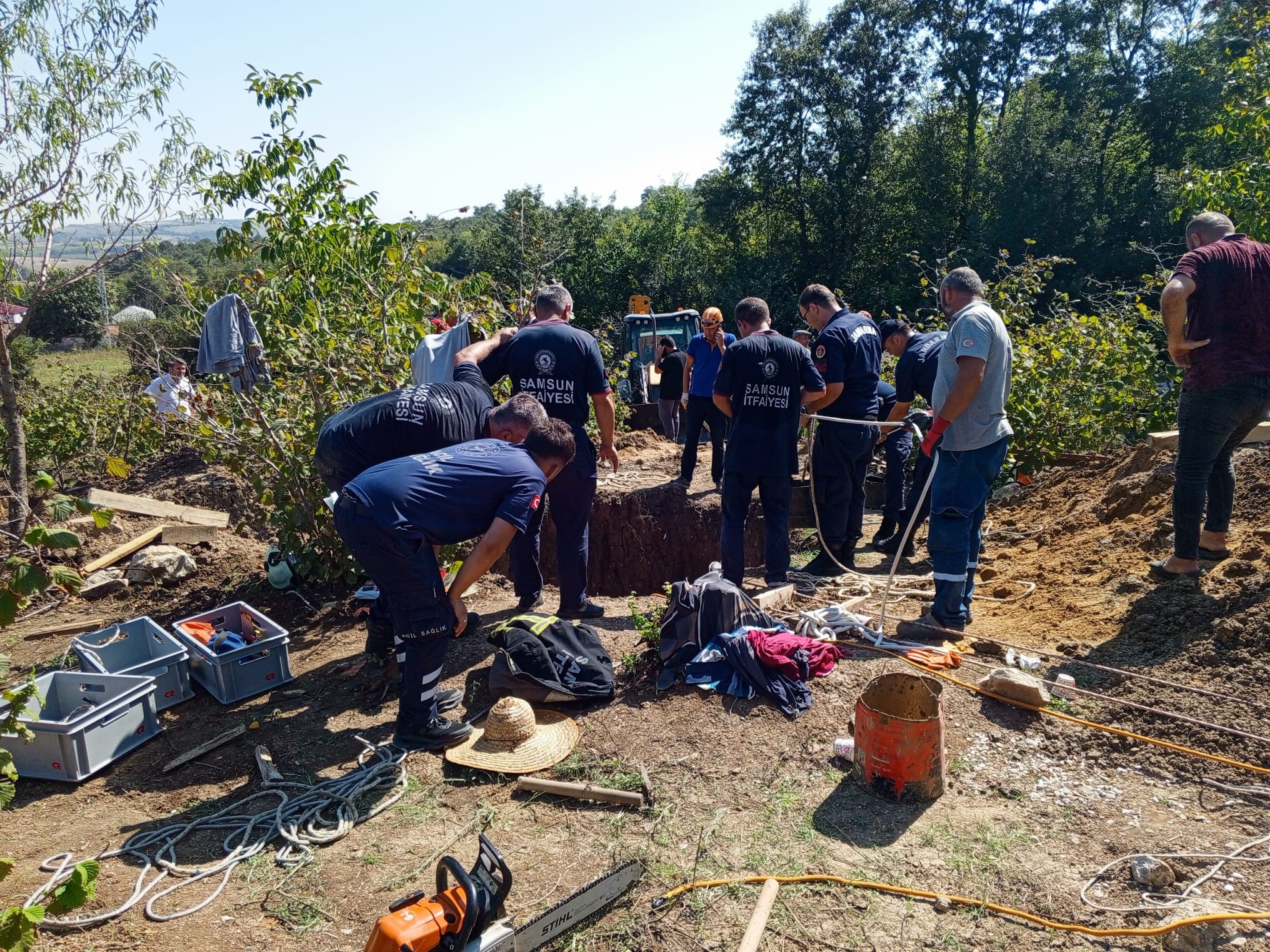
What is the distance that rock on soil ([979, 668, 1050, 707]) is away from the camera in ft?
12.9

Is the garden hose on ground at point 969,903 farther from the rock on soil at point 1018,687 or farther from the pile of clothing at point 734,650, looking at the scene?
the rock on soil at point 1018,687

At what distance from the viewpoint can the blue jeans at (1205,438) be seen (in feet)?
15.0

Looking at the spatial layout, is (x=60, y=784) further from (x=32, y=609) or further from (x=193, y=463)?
(x=193, y=463)

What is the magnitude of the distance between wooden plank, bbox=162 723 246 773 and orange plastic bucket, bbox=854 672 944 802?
3.07 metres

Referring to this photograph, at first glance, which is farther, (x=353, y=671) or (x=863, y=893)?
(x=353, y=671)

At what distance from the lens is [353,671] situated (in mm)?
4965

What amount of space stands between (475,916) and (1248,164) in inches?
341

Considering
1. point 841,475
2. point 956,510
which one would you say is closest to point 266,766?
point 956,510

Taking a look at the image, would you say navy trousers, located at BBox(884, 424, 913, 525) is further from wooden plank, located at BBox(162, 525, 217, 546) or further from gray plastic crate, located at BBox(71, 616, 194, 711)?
wooden plank, located at BBox(162, 525, 217, 546)

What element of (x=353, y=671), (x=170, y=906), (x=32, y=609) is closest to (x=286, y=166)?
(x=353, y=671)

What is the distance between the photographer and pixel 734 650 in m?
4.27

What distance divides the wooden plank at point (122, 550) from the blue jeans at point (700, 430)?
492cm

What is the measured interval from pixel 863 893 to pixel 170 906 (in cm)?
243

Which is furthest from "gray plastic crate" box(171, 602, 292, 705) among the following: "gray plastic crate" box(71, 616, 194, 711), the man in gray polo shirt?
the man in gray polo shirt
